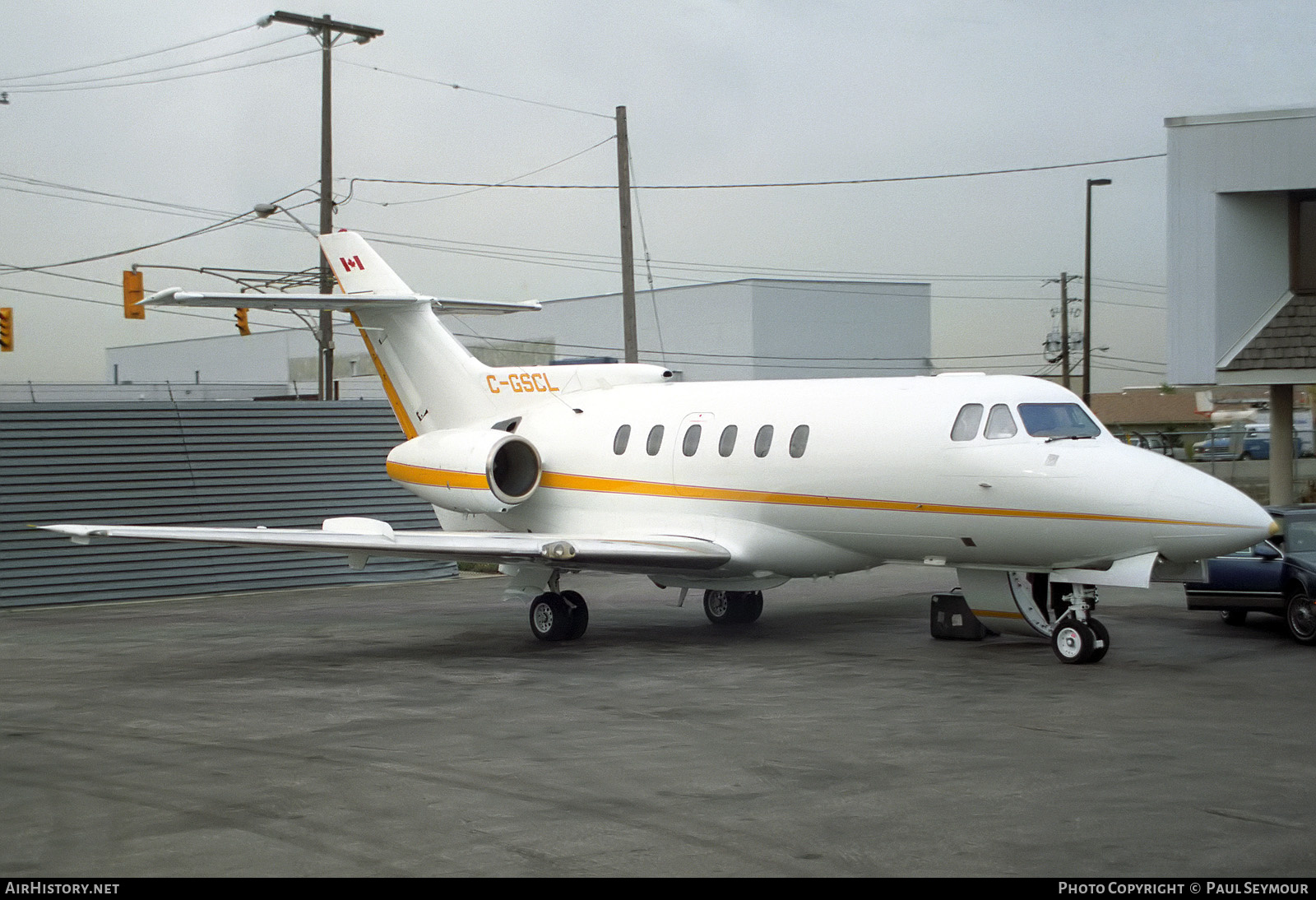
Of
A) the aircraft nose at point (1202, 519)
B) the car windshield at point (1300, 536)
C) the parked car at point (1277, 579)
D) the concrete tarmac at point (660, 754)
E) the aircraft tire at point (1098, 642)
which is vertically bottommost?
the concrete tarmac at point (660, 754)

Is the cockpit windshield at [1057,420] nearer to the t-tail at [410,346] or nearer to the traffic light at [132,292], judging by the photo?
the t-tail at [410,346]

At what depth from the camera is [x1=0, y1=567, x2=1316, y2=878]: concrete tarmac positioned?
→ 711 centimetres

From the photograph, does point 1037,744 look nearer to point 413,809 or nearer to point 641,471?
point 413,809

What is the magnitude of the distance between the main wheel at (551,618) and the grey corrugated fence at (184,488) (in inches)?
296

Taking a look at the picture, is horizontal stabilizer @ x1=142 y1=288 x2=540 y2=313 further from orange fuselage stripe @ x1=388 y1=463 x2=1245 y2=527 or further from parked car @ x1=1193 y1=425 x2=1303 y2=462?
Answer: parked car @ x1=1193 y1=425 x2=1303 y2=462

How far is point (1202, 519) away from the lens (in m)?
12.4

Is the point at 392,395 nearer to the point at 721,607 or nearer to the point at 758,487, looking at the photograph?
the point at 721,607

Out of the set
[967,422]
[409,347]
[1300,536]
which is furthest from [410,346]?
[1300,536]

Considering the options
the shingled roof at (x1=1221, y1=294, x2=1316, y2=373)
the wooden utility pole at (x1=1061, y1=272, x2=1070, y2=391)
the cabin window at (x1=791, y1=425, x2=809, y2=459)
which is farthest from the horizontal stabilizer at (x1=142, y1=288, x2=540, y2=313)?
the wooden utility pole at (x1=1061, y1=272, x2=1070, y2=391)

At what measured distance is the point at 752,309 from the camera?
59844 millimetres

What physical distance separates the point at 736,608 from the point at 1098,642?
5.29 meters

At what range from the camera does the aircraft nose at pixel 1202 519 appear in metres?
12.3

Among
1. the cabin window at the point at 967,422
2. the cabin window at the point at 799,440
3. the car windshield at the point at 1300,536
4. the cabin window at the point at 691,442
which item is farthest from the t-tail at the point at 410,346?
the car windshield at the point at 1300,536
